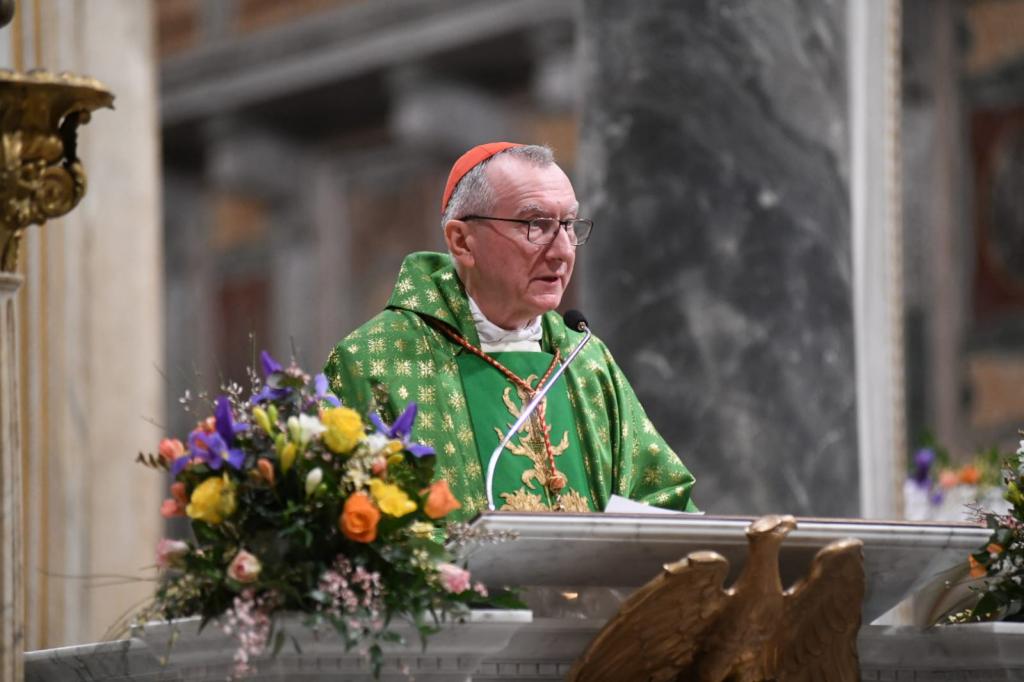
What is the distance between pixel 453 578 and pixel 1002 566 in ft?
3.75

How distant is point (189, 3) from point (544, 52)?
285 cm

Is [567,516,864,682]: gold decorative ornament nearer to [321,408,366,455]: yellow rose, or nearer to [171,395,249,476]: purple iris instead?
[321,408,366,455]: yellow rose

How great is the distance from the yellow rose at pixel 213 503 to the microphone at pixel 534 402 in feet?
2.10

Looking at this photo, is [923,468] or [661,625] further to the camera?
[923,468]

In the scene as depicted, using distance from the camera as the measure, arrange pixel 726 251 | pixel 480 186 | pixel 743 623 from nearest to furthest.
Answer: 1. pixel 743 623
2. pixel 480 186
3. pixel 726 251

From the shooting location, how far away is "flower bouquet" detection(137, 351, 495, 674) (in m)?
3.28

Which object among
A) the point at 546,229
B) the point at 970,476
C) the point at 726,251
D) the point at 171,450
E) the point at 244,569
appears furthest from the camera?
the point at 970,476

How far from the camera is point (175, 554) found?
3373 millimetres

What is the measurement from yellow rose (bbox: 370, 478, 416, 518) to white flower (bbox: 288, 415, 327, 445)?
0.12 meters

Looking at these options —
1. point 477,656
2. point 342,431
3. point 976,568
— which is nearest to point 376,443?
point 342,431

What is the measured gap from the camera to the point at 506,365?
4.34 meters

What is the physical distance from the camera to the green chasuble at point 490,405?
413 cm

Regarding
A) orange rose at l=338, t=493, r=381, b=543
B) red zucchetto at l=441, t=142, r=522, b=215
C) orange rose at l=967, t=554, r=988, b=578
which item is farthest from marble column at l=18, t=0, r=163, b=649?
orange rose at l=967, t=554, r=988, b=578

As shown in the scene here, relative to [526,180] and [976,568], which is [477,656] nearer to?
[976,568]
